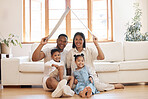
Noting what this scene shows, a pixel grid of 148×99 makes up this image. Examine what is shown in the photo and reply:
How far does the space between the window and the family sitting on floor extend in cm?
239


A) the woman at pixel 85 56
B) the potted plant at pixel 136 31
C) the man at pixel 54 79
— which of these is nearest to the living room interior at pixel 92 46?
the potted plant at pixel 136 31

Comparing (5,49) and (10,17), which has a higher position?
(10,17)

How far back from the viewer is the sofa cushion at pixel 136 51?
4129 millimetres

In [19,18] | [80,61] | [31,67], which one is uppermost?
[19,18]

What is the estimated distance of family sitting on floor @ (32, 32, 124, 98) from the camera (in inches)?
111

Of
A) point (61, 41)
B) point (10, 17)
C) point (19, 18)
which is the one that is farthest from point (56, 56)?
point (10, 17)

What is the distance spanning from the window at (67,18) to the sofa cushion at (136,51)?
1.34 metres

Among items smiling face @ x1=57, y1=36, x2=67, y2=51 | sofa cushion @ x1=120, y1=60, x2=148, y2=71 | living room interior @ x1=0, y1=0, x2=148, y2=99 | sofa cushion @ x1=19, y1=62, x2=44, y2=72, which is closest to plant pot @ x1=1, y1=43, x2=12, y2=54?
living room interior @ x1=0, y1=0, x2=148, y2=99

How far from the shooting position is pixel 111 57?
4141 millimetres

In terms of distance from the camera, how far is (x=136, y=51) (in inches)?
163

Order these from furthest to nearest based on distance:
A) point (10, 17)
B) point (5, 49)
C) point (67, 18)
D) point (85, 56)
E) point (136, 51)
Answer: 1. point (67, 18)
2. point (10, 17)
3. point (5, 49)
4. point (136, 51)
5. point (85, 56)

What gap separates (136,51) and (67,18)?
2.25 metres

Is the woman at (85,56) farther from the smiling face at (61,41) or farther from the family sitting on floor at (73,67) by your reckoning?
the smiling face at (61,41)

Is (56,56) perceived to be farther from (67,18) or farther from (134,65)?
(67,18)
